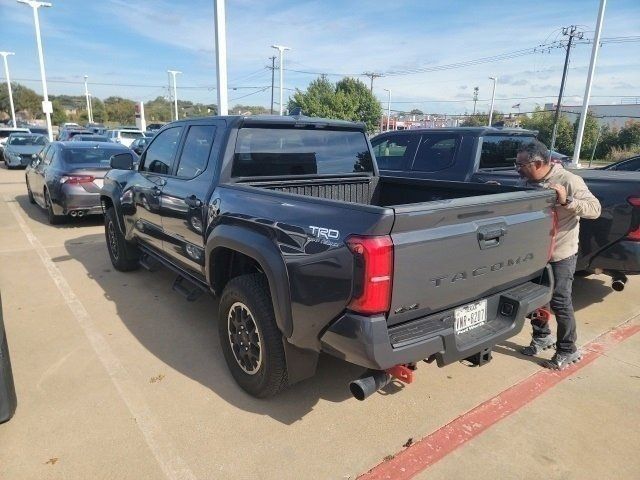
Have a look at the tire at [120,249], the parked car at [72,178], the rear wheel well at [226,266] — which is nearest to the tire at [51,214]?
the parked car at [72,178]

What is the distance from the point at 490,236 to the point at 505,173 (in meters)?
3.44

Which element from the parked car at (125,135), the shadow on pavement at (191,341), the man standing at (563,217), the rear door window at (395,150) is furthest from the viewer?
the parked car at (125,135)

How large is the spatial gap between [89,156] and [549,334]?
331 inches

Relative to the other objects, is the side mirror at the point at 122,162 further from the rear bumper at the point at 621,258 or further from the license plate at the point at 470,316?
the rear bumper at the point at 621,258

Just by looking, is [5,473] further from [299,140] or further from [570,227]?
[570,227]

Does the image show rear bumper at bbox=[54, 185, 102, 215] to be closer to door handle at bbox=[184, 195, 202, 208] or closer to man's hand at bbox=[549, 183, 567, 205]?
door handle at bbox=[184, 195, 202, 208]

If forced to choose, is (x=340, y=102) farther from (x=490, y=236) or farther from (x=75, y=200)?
(x=490, y=236)

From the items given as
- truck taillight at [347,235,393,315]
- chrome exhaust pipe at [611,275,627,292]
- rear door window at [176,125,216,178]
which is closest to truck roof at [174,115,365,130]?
rear door window at [176,125,216,178]

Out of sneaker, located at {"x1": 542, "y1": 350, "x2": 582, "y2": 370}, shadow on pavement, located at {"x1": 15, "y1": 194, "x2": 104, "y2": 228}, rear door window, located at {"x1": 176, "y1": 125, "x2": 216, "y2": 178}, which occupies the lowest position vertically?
shadow on pavement, located at {"x1": 15, "y1": 194, "x2": 104, "y2": 228}

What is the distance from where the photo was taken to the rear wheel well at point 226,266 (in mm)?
3217

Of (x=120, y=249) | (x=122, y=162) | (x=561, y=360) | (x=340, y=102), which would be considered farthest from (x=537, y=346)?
(x=340, y=102)

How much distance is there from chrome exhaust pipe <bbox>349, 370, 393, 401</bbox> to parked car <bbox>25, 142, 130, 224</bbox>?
7.32 metres

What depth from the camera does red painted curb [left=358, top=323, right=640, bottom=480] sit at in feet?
7.97

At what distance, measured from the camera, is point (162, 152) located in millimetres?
4465
